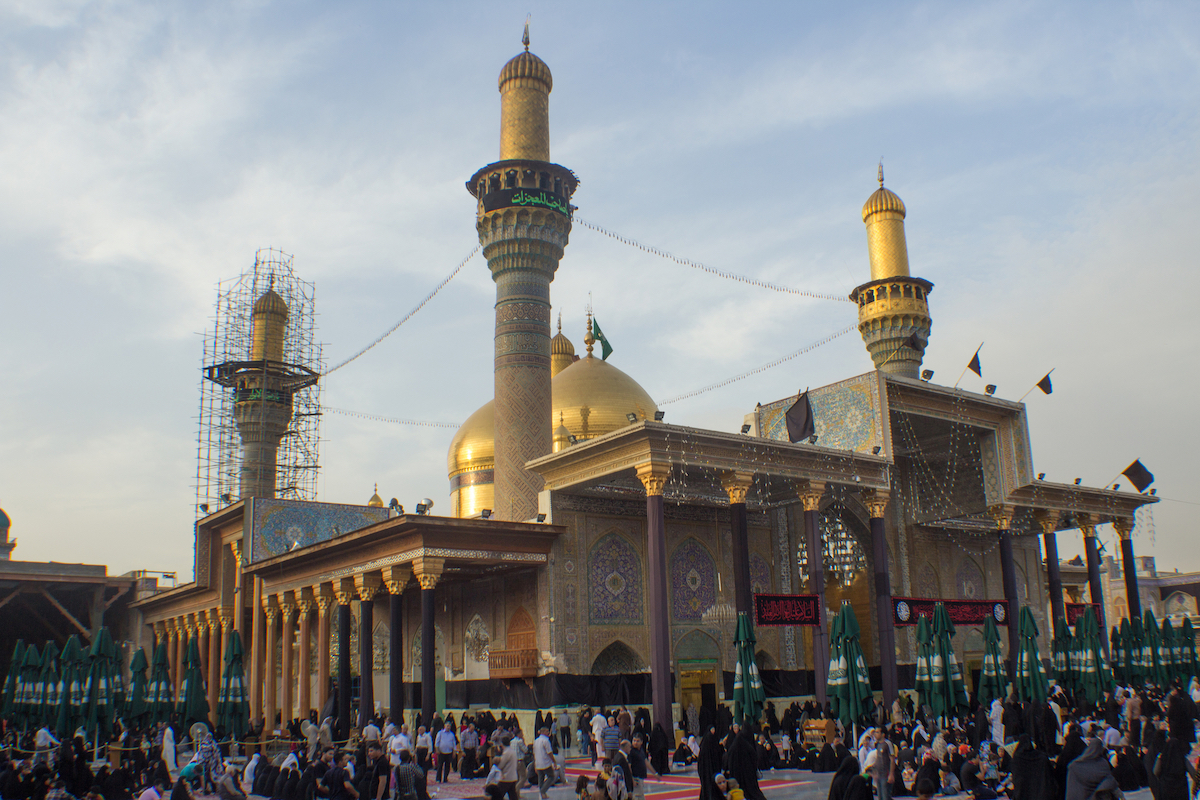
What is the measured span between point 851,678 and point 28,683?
58.1ft

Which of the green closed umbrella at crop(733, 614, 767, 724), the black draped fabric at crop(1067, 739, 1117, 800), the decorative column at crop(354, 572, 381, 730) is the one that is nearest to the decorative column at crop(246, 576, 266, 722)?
the decorative column at crop(354, 572, 381, 730)

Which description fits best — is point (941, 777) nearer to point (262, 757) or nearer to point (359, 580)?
point (262, 757)

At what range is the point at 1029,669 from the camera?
17500mm

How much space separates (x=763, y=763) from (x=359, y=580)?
32.1 ft

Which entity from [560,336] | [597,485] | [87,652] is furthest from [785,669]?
[560,336]

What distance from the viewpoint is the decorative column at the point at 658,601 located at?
18531mm

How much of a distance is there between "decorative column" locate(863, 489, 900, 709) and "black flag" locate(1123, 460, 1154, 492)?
10077 millimetres

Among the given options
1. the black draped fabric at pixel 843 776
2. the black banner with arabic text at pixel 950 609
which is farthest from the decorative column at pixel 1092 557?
the black draped fabric at pixel 843 776

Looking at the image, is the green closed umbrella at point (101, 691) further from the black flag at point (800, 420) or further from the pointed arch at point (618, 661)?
the black flag at point (800, 420)

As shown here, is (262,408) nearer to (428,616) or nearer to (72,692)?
(72,692)

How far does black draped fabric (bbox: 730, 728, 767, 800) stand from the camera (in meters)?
11.2

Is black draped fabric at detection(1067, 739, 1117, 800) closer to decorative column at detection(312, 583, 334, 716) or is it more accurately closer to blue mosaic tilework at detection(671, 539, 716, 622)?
blue mosaic tilework at detection(671, 539, 716, 622)

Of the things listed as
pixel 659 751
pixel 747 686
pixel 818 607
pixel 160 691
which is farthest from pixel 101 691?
pixel 818 607

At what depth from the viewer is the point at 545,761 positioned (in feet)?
44.8
